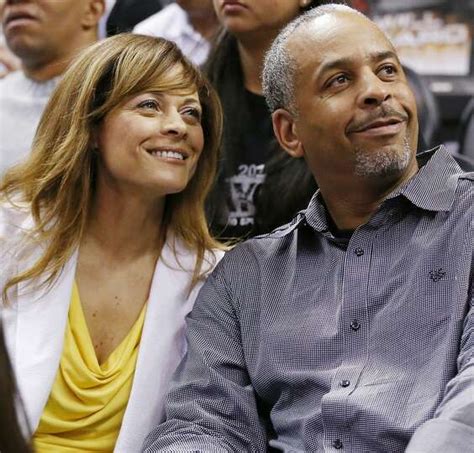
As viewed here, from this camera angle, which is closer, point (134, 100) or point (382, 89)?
point (382, 89)

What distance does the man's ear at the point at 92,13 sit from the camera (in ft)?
9.25

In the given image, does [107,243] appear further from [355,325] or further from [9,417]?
[9,417]

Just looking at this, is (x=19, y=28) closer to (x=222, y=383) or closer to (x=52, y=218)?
(x=52, y=218)

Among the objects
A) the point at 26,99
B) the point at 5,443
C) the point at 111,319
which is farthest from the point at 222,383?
the point at 26,99

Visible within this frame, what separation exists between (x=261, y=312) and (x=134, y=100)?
1.59 ft

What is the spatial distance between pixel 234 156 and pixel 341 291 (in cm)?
74

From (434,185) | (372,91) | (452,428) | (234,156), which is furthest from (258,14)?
(452,428)

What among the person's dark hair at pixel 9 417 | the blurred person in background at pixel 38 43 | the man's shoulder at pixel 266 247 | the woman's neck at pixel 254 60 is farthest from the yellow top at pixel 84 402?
the person's dark hair at pixel 9 417

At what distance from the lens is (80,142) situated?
2.04 metres

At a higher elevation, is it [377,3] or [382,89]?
[382,89]

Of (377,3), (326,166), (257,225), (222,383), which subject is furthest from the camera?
(377,3)

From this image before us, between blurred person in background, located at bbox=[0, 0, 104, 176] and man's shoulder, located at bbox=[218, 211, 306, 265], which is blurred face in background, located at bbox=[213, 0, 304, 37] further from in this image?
man's shoulder, located at bbox=[218, 211, 306, 265]

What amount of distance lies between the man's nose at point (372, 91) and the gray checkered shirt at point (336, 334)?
0.45 feet

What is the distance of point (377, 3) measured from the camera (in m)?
3.99
